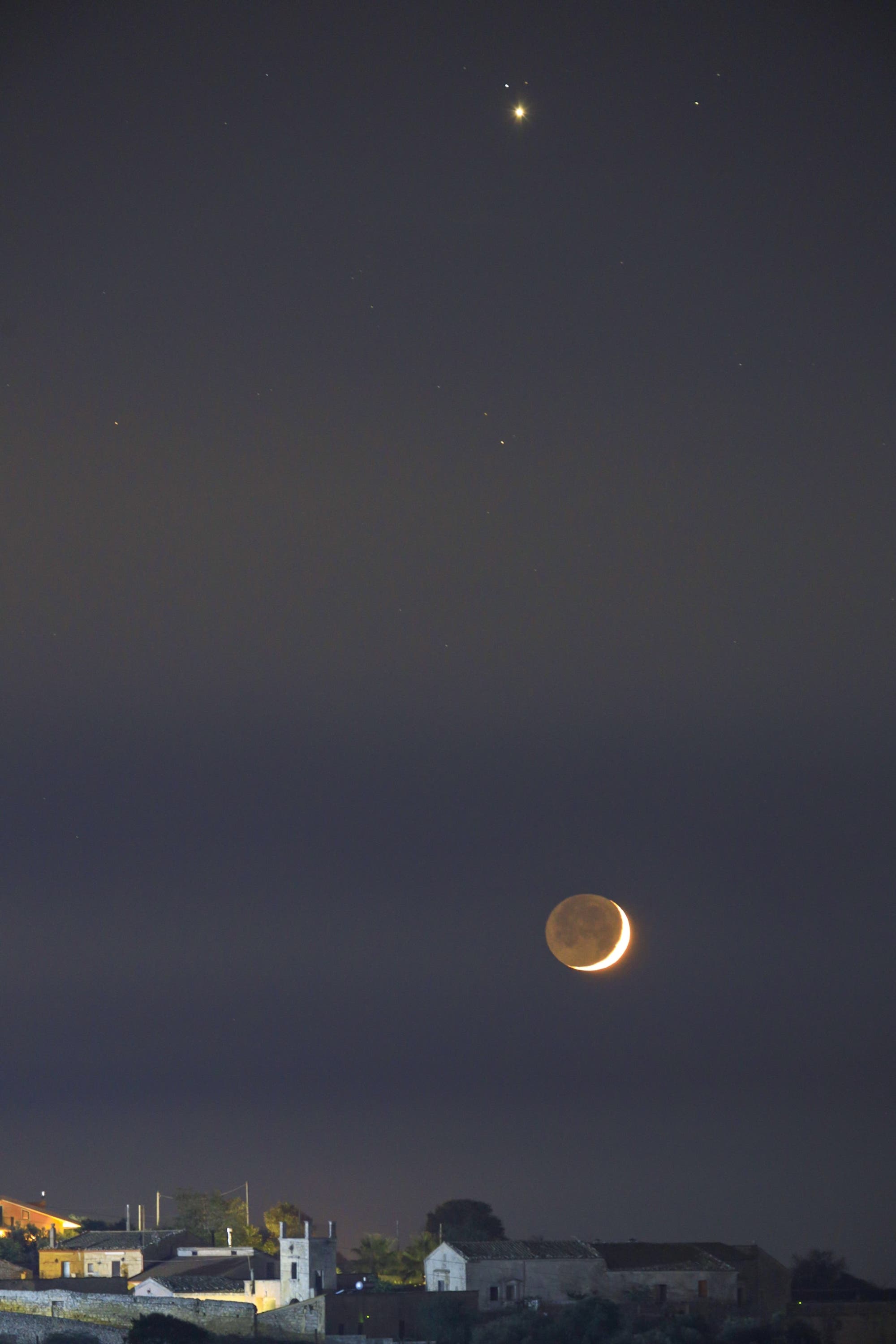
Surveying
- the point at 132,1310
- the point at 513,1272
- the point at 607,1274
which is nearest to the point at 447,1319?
the point at 513,1272

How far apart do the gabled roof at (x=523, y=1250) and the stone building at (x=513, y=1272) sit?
0.03 meters

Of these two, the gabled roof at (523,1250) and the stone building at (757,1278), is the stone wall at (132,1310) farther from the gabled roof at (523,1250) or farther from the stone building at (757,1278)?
the stone building at (757,1278)

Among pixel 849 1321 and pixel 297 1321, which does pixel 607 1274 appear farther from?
pixel 297 1321

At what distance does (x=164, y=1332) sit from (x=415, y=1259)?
25.9 metres

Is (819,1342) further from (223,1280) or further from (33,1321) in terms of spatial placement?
(33,1321)

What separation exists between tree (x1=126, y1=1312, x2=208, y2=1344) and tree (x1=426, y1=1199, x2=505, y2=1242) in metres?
30.1

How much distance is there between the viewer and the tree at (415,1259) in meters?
90.6

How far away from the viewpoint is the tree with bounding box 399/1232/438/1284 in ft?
297

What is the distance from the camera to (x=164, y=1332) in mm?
68125

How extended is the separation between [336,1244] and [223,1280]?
5.00m

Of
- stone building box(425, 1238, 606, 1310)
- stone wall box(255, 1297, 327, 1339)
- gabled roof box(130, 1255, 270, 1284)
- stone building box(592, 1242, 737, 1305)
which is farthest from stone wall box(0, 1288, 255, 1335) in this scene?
stone building box(592, 1242, 737, 1305)

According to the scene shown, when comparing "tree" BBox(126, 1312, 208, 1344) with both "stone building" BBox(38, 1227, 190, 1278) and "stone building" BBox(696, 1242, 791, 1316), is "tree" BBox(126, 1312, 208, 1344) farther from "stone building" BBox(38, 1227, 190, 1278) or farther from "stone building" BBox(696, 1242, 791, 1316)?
"stone building" BBox(696, 1242, 791, 1316)

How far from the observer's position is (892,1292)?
88.9 m

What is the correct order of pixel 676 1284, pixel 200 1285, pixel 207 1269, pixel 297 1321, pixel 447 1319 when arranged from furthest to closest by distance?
1. pixel 207 1269
2. pixel 676 1284
3. pixel 200 1285
4. pixel 447 1319
5. pixel 297 1321
